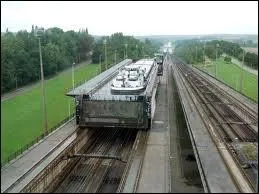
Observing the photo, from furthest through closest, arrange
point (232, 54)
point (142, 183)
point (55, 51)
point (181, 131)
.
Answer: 1. point (232, 54)
2. point (55, 51)
3. point (181, 131)
4. point (142, 183)

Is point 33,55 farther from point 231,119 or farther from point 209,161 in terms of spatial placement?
point 209,161

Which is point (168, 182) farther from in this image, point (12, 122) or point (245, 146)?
point (12, 122)

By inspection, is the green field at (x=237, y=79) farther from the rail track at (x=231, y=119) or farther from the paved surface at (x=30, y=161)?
the paved surface at (x=30, y=161)

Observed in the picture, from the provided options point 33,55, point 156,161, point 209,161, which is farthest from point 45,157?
point 33,55

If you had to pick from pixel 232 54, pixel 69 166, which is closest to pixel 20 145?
pixel 69 166

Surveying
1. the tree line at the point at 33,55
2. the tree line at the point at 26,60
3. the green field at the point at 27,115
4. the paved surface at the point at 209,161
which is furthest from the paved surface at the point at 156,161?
the tree line at the point at 26,60

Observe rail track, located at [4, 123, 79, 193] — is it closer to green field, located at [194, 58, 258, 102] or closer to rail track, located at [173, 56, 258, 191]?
rail track, located at [173, 56, 258, 191]
